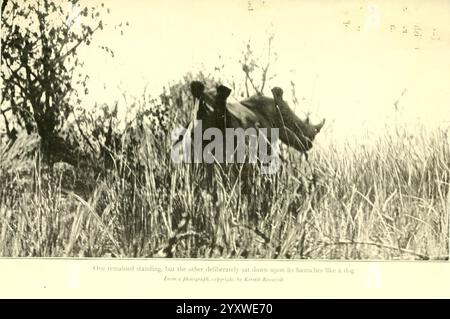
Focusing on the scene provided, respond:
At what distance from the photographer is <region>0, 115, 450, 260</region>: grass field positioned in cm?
218

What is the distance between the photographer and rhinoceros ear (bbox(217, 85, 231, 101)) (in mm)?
2205

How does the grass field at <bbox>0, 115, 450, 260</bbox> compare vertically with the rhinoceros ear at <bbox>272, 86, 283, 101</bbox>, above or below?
below

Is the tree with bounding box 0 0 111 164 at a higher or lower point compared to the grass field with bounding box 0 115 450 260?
higher

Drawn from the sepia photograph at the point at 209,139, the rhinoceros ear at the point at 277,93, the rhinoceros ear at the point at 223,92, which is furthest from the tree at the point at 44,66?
the rhinoceros ear at the point at 277,93

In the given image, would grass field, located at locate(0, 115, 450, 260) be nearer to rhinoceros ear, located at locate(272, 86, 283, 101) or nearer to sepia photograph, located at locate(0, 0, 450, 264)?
sepia photograph, located at locate(0, 0, 450, 264)

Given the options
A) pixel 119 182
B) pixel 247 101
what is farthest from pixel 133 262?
pixel 247 101

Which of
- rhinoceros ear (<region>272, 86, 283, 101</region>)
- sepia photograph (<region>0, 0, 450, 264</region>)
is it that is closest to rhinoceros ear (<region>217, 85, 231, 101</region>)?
sepia photograph (<region>0, 0, 450, 264</region>)

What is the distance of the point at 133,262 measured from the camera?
7.17 ft

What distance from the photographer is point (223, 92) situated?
2.21 m

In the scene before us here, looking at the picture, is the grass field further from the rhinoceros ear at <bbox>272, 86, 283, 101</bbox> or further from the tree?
the rhinoceros ear at <bbox>272, 86, 283, 101</bbox>

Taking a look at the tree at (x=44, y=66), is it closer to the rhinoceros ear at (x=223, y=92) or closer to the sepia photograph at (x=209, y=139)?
the sepia photograph at (x=209, y=139)

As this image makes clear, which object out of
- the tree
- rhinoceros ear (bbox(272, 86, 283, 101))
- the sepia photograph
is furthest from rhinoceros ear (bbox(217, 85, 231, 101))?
the tree
